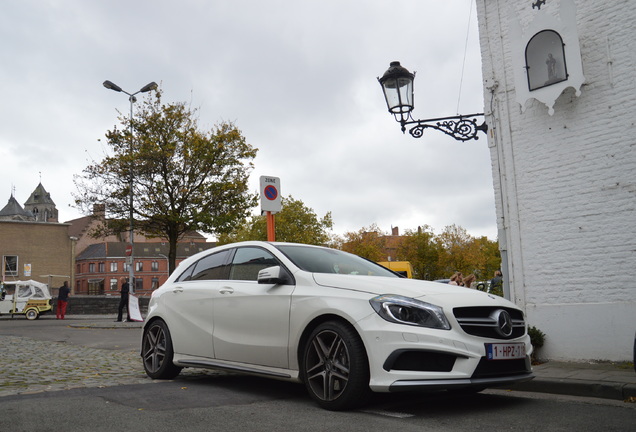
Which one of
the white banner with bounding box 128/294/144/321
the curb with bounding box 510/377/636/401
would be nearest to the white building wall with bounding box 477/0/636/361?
the curb with bounding box 510/377/636/401

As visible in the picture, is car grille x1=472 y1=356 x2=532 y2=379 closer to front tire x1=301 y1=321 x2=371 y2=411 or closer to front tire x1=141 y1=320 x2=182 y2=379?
front tire x1=301 y1=321 x2=371 y2=411

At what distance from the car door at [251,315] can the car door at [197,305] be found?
144mm

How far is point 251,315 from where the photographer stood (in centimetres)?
579

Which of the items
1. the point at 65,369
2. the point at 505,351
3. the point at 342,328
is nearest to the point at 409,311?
the point at 342,328

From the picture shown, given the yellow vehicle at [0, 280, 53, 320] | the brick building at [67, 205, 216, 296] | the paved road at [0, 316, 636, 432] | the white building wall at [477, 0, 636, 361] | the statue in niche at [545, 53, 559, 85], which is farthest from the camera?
the brick building at [67, 205, 216, 296]

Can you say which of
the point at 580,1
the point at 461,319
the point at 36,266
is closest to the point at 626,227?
the point at 580,1

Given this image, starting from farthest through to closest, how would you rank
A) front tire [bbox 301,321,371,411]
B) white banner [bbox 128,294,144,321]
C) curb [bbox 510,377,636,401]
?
white banner [bbox 128,294,144,321]
curb [bbox 510,377,636,401]
front tire [bbox 301,321,371,411]

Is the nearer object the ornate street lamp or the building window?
the ornate street lamp

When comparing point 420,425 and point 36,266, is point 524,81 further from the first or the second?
point 36,266

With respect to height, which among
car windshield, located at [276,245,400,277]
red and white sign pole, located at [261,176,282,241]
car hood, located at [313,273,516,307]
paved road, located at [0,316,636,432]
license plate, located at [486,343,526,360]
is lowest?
paved road, located at [0,316,636,432]

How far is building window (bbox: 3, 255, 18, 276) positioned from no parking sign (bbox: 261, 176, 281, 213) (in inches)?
2361

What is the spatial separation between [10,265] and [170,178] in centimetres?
4297

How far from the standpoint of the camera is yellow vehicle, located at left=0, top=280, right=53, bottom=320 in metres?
29.3

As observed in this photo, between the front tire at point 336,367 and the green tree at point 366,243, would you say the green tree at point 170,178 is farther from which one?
the green tree at point 366,243
